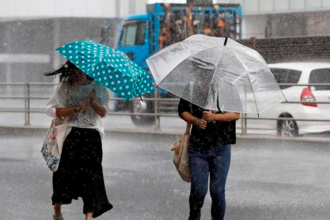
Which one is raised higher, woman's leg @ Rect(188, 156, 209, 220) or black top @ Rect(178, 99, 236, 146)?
black top @ Rect(178, 99, 236, 146)

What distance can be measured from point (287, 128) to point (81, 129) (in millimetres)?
11334

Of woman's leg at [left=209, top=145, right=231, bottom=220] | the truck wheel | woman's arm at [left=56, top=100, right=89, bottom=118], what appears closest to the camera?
woman's leg at [left=209, top=145, right=231, bottom=220]

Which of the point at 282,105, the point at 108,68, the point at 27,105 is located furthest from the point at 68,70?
the point at 27,105

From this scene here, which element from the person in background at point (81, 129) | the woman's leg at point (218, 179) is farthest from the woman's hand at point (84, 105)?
the woman's leg at point (218, 179)

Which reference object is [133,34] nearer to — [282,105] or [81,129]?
[282,105]

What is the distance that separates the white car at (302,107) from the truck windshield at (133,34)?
7101 mm

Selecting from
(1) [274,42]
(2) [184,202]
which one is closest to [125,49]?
(1) [274,42]

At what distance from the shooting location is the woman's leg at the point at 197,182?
7.87 m

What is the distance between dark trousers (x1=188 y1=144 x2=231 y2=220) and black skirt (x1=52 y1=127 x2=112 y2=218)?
36.2 inches

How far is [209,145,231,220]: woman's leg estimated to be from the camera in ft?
26.1

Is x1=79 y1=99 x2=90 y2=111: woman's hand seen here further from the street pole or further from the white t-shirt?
the street pole

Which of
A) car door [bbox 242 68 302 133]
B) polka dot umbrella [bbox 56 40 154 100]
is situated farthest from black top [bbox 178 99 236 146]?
car door [bbox 242 68 302 133]

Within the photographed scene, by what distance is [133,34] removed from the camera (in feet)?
87.8

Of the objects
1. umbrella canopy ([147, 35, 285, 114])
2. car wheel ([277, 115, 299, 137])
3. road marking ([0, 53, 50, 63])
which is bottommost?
road marking ([0, 53, 50, 63])
